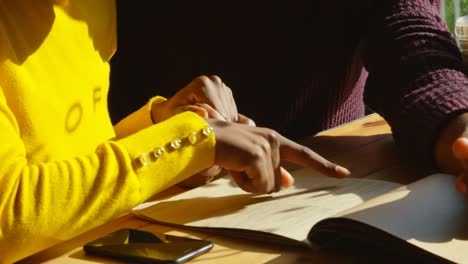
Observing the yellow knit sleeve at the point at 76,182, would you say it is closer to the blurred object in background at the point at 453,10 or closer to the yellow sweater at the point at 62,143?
the yellow sweater at the point at 62,143

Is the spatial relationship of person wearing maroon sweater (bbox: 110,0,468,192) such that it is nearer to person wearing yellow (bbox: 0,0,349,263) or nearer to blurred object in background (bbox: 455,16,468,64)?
blurred object in background (bbox: 455,16,468,64)

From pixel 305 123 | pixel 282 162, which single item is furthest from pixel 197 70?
pixel 282 162

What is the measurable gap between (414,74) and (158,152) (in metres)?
0.46

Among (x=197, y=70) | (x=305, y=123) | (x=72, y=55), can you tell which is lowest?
(x=305, y=123)

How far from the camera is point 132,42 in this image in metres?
1.36

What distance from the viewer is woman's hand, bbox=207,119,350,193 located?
90 centimetres

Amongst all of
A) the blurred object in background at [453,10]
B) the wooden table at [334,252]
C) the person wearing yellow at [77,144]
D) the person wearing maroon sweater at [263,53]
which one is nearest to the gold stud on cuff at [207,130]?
the person wearing yellow at [77,144]

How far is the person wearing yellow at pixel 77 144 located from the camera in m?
0.79

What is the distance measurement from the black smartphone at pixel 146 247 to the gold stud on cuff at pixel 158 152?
0.08 m

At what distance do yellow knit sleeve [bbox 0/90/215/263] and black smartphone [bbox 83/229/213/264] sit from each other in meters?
0.03

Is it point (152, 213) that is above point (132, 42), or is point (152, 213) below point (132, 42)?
below

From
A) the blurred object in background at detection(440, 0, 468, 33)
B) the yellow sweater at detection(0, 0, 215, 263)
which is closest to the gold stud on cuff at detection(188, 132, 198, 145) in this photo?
the yellow sweater at detection(0, 0, 215, 263)

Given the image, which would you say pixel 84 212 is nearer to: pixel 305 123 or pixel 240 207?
pixel 240 207

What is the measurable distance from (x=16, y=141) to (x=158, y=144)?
152mm
